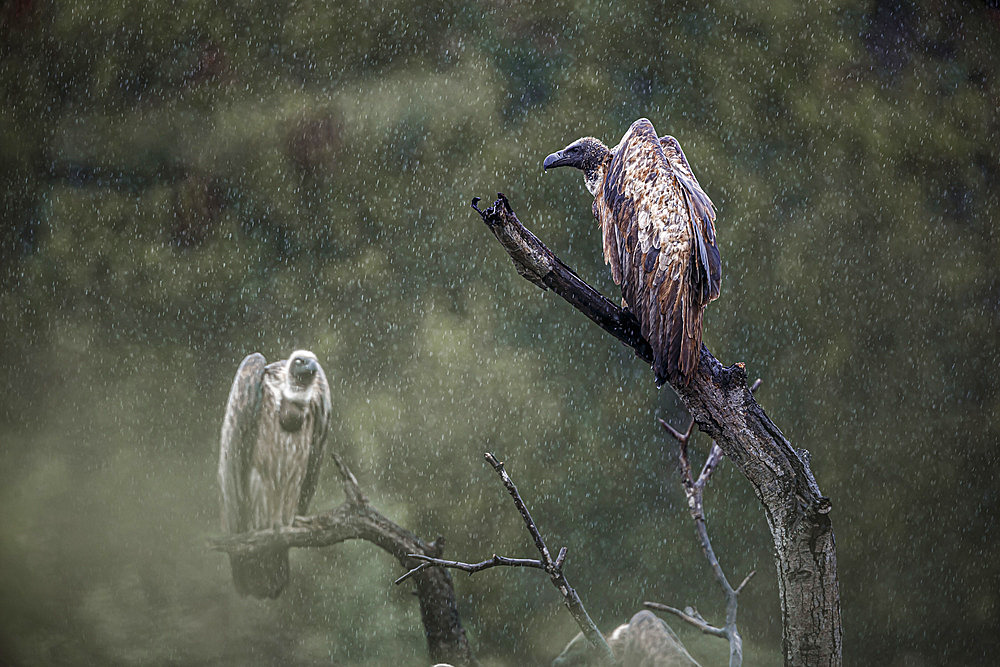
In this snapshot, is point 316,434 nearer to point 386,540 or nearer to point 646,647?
point 386,540

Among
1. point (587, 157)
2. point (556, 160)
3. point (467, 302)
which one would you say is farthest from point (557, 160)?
point (467, 302)

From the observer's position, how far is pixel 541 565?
7.44 ft

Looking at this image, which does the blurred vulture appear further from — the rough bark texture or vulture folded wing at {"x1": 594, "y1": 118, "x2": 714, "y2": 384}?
vulture folded wing at {"x1": 594, "y1": 118, "x2": 714, "y2": 384}

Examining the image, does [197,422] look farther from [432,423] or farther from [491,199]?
[491,199]

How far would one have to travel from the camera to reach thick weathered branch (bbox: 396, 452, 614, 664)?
221 centimetres

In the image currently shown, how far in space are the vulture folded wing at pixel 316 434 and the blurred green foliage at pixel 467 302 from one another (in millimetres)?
689

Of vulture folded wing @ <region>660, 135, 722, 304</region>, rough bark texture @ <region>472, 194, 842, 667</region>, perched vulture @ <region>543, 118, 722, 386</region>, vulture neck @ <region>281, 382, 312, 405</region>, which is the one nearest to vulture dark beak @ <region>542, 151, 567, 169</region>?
perched vulture @ <region>543, 118, 722, 386</region>

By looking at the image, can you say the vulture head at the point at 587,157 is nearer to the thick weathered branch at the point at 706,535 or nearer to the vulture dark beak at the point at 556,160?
the vulture dark beak at the point at 556,160

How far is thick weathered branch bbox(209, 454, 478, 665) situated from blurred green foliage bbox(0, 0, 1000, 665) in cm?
119

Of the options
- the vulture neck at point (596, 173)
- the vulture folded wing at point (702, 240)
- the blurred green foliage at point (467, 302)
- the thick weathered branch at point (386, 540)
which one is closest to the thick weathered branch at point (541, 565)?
the vulture folded wing at point (702, 240)

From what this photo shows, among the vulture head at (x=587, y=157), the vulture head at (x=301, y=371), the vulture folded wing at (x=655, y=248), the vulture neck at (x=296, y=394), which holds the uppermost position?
the vulture head at (x=587, y=157)

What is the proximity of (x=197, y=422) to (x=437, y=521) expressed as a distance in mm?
1420

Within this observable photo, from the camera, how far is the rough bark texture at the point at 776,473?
2.13 meters

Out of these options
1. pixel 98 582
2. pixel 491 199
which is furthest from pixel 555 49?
pixel 98 582
